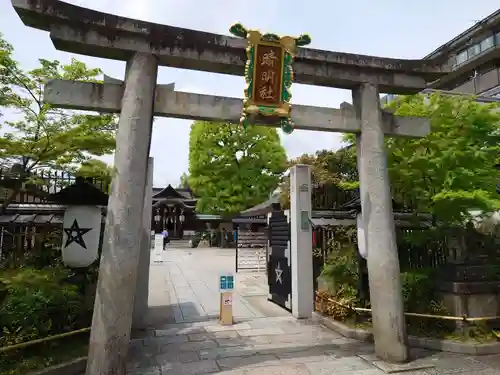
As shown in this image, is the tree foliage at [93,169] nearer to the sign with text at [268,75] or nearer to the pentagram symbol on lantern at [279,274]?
the sign with text at [268,75]

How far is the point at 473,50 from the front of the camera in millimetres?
26641

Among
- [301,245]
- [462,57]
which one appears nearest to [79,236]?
[301,245]

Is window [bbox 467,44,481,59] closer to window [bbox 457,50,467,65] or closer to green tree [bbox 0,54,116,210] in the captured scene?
window [bbox 457,50,467,65]

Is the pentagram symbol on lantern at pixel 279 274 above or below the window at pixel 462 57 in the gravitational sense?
below

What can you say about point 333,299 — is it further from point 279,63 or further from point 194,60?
point 194,60

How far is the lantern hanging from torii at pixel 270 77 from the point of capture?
258 inches

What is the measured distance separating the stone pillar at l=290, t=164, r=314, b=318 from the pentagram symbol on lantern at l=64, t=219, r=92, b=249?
217 inches

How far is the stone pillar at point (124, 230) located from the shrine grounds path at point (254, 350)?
2.79ft

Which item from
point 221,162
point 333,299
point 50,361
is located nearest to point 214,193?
point 221,162

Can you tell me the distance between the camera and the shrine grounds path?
5898 millimetres

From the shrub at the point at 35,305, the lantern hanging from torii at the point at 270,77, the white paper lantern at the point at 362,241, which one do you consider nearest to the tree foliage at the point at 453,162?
the white paper lantern at the point at 362,241

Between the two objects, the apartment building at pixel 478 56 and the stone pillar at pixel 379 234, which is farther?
the apartment building at pixel 478 56

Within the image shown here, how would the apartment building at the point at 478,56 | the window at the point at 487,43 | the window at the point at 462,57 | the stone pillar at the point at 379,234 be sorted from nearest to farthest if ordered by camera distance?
the stone pillar at the point at 379,234 → the apartment building at the point at 478,56 → the window at the point at 487,43 → the window at the point at 462,57

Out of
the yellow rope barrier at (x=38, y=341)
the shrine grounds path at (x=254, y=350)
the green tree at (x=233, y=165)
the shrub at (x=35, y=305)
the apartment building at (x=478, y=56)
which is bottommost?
the shrine grounds path at (x=254, y=350)
